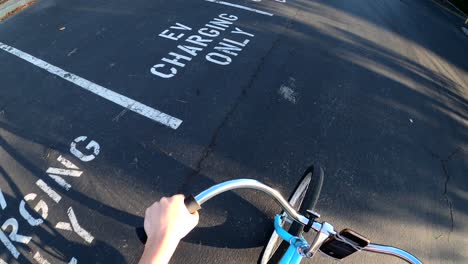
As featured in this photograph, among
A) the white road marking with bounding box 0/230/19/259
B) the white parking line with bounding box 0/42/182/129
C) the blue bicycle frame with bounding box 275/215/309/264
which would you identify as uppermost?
the blue bicycle frame with bounding box 275/215/309/264

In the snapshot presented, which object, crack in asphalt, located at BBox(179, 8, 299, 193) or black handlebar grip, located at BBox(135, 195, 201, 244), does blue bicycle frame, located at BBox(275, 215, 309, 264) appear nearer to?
black handlebar grip, located at BBox(135, 195, 201, 244)

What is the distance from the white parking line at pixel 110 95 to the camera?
4035 millimetres

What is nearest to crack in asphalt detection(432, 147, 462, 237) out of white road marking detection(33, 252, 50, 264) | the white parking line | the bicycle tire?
the bicycle tire

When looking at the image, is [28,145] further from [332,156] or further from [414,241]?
[414,241]

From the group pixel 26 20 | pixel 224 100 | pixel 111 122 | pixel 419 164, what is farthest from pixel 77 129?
pixel 419 164

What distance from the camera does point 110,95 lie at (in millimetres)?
4348

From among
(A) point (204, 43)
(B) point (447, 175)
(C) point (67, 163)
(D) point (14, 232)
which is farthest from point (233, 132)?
(B) point (447, 175)

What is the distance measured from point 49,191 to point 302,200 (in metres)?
2.67

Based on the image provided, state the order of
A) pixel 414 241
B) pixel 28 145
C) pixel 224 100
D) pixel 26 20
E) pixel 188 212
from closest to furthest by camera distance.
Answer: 1. pixel 188 212
2. pixel 414 241
3. pixel 28 145
4. pixel 224 100
5. pixel 26 20

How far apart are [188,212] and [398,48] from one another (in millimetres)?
6813

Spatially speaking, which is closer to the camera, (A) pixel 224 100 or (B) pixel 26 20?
(A) pixel 224 100

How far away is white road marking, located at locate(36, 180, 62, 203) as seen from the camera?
3168 mm

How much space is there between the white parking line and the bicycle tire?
1.85 m

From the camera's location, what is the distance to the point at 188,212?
139 centimetres
